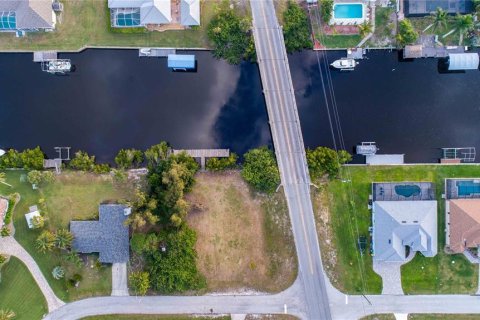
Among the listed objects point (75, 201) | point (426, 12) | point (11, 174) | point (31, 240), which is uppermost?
point (426, 12)

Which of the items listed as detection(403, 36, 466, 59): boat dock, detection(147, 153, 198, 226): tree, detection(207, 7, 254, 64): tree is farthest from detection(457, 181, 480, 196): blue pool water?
detection(147, 153, 198, 226): tree

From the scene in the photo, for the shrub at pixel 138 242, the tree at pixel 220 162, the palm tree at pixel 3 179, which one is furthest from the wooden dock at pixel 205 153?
the palm tree at pixel 3 179

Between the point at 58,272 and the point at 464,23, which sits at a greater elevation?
the point at 464,23

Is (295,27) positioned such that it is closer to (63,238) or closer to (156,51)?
(156,51)

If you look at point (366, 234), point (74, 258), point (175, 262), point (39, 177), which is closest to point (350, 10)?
point (366, 234)

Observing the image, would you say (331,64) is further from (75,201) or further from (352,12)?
(75,201)

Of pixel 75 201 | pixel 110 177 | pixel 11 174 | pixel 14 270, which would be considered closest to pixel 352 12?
pixel 110 177

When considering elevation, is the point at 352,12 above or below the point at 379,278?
above
